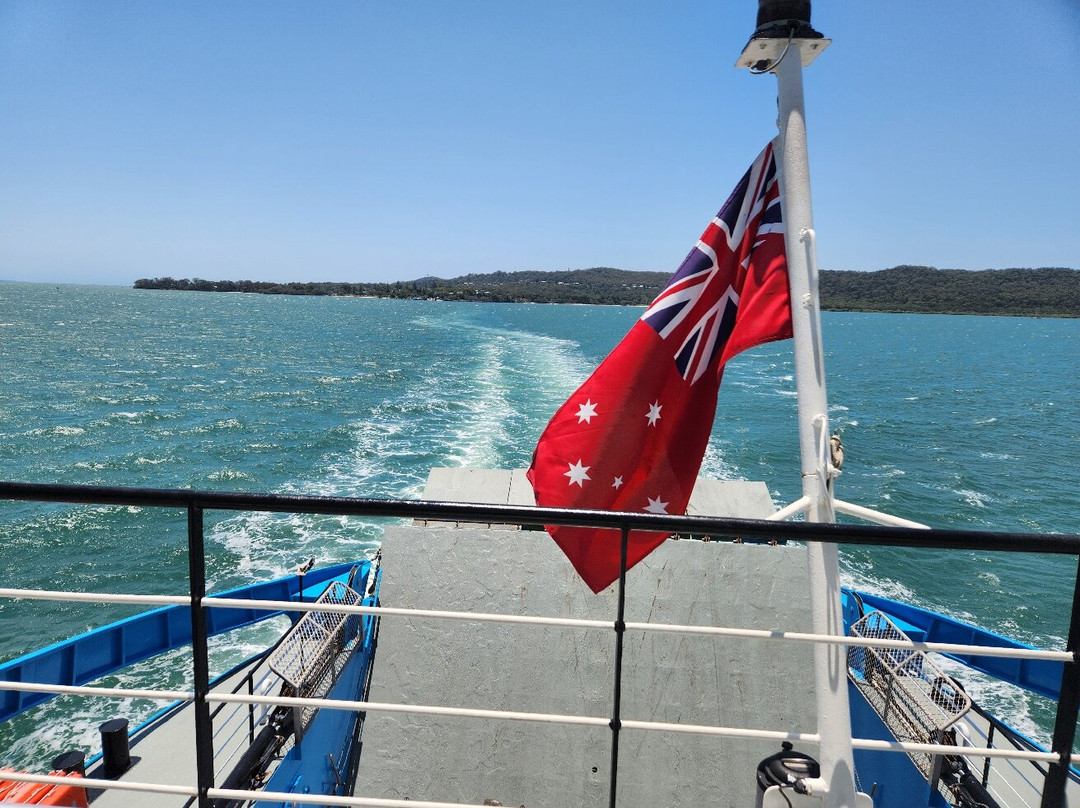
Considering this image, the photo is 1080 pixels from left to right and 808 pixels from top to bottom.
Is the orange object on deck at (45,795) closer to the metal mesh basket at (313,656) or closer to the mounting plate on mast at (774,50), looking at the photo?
the metal mesh basket at (313,656)

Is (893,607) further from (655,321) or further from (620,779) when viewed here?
(655,321)

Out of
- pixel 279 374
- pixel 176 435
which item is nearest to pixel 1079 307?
pixel 279 374

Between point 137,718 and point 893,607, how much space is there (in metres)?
11.3

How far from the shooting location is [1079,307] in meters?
165

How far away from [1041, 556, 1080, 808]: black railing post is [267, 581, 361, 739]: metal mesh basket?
551 cm

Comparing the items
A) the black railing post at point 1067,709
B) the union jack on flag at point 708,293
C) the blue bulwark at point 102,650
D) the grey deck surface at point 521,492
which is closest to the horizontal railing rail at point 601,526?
the black railing post at point 1067,709

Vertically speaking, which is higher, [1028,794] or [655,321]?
[655,321]

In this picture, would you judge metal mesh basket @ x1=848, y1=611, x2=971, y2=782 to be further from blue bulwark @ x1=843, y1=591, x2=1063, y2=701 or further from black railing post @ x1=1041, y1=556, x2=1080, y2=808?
black railing post @ x1=1041, y1=556, x2=1080, y2=808

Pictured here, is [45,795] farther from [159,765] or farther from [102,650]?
[102,650]

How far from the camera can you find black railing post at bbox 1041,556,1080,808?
173cm

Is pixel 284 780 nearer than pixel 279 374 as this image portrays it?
Yes

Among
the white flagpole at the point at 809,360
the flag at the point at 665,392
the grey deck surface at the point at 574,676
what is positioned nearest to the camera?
the white flagpole at the point at 809,360

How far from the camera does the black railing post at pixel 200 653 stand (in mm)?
1797

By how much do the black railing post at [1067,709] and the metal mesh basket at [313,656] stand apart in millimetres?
5511
